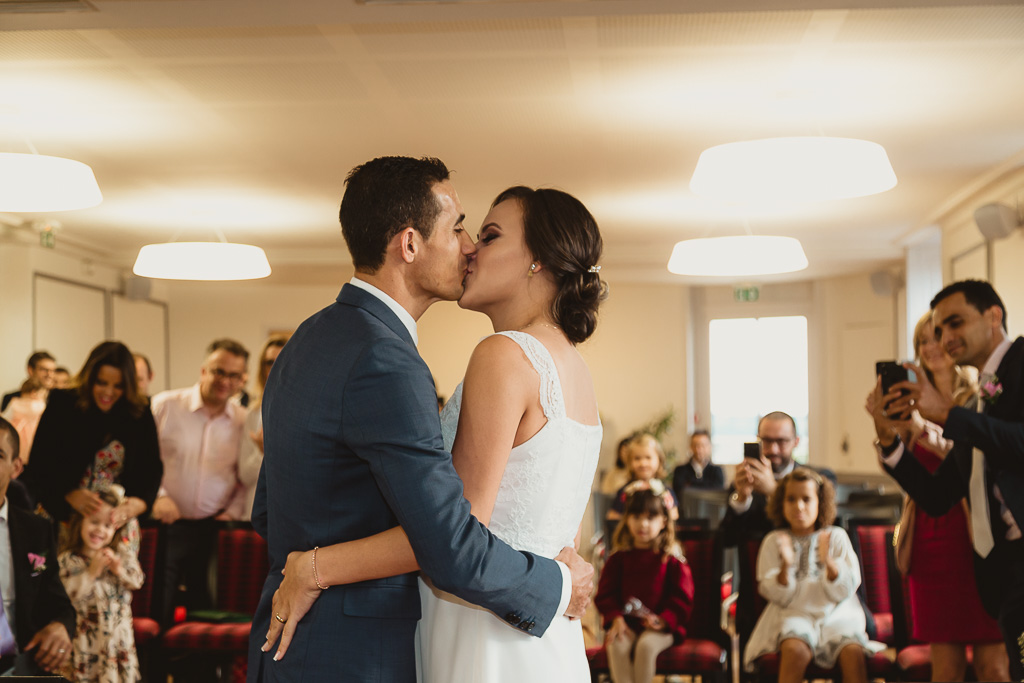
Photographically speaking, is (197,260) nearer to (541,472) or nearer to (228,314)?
(541,472)

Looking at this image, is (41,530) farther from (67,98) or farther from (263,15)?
(67,98)

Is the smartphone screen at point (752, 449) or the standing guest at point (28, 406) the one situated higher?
the standing guest at point (28, 406)

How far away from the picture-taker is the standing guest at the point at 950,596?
11.9ft

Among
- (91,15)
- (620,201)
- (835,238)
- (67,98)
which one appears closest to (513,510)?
(91,15)

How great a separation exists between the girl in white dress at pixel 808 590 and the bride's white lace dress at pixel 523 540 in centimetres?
244

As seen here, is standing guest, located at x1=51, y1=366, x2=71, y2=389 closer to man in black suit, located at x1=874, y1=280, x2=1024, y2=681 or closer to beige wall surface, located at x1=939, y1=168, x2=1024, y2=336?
man in black suit, located at x1=874, y1=280, x2=1024, y2=681

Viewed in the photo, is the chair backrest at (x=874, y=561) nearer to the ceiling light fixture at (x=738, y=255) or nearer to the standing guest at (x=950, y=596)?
the standing guest at (x=950, y=596)

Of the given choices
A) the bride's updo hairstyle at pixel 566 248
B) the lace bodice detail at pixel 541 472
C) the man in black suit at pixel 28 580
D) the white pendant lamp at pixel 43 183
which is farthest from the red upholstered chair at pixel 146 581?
the bride's updo hairstyle at pixel 566 248

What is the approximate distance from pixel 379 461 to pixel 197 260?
17.6 ft

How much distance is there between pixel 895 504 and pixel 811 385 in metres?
7.01

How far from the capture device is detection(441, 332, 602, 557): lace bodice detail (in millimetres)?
1799

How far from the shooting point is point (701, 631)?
4.29 m

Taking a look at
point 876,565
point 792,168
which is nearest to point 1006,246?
point 792,168

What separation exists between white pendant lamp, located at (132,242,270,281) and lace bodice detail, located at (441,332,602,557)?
5.10 metres
